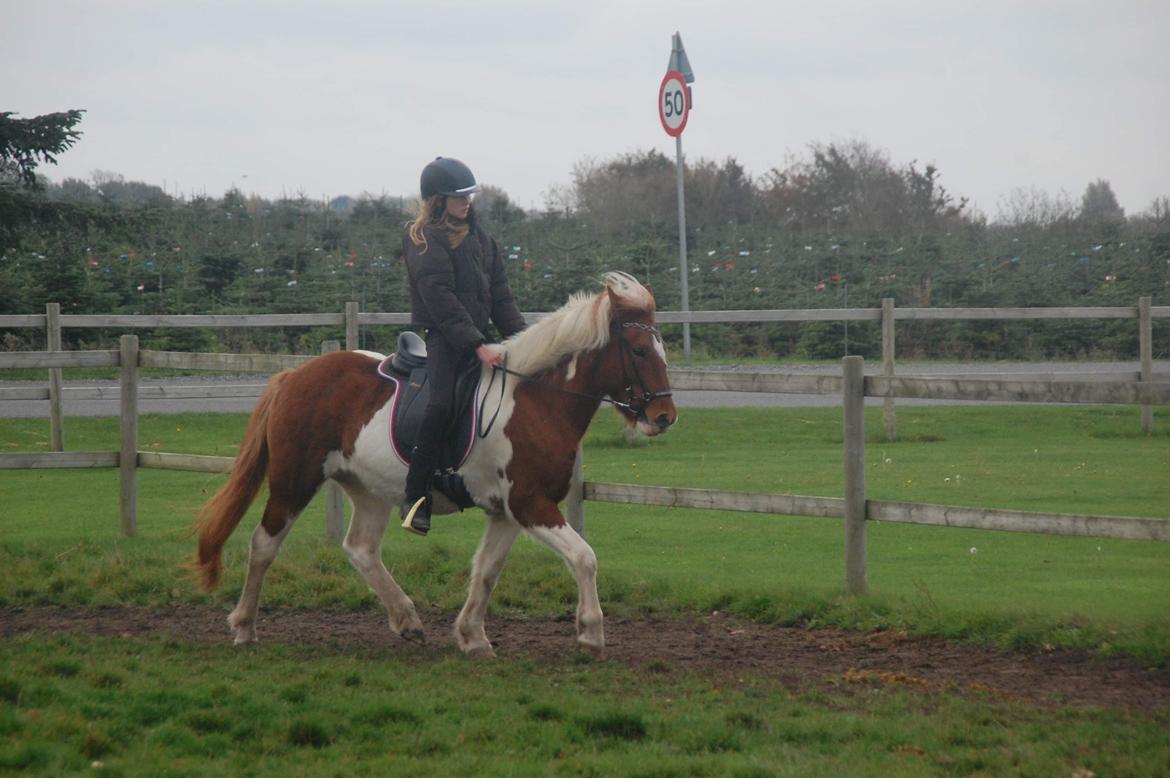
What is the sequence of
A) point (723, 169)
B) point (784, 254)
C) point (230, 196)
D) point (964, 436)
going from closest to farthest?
point (964, 436)
point (784, 254)
point (230, 196)
point (723, 169)

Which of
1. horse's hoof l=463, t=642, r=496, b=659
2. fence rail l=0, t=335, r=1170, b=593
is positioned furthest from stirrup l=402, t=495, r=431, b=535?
fence rail l=0, t=335, r=1170, b=593

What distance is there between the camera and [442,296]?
22.1 feet

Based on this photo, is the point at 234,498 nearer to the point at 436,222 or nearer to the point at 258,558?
the point at 258,558

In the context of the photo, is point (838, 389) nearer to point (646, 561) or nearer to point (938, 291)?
point (646, 561)

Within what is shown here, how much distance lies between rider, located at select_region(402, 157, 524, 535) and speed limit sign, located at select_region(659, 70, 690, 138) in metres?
15.1

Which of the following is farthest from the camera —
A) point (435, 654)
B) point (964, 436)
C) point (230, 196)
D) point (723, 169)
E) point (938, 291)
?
point (723, 169)

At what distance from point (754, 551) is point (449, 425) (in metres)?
3.95

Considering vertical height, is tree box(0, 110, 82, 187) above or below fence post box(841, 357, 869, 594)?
above

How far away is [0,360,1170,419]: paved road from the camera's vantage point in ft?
61.0

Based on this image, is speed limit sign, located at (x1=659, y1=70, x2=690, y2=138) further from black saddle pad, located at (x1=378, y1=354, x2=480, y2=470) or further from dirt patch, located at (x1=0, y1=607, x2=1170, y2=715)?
black saddle pad, located at (x1=378, y1=354, x2=480, y2=470)

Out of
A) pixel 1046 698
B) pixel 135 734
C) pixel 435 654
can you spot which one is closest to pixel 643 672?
pixel 435 654

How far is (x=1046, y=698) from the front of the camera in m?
5.54

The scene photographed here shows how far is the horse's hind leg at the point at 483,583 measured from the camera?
6895 millimetres

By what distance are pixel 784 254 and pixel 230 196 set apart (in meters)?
18.5
